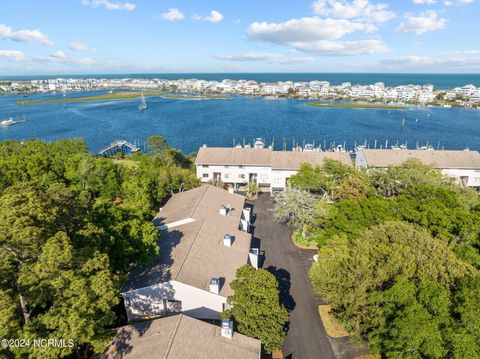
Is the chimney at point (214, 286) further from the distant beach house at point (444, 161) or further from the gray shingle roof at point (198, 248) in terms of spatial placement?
the distant beach house at point (444, 161)

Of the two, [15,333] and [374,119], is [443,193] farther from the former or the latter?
[374,119]

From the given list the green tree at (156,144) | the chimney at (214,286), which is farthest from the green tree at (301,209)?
the green tree at (156,144)

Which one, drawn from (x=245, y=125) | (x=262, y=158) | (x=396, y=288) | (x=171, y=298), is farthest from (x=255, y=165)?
(x=245, y=125)

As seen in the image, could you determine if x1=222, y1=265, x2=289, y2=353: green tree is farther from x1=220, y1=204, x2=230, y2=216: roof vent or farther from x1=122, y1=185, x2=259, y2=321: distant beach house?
x1=220, y1=204, x2=230, y2=216: roof vent

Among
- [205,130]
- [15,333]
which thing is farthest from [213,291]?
[205,130]

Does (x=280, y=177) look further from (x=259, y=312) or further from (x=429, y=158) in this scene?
(x=259, y=312)

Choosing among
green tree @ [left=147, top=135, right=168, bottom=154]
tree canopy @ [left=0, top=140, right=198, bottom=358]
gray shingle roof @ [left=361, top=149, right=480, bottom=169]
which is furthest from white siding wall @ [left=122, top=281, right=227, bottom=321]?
gray shingle roof @ [left=361, top=149, right=480, bottom=169]
